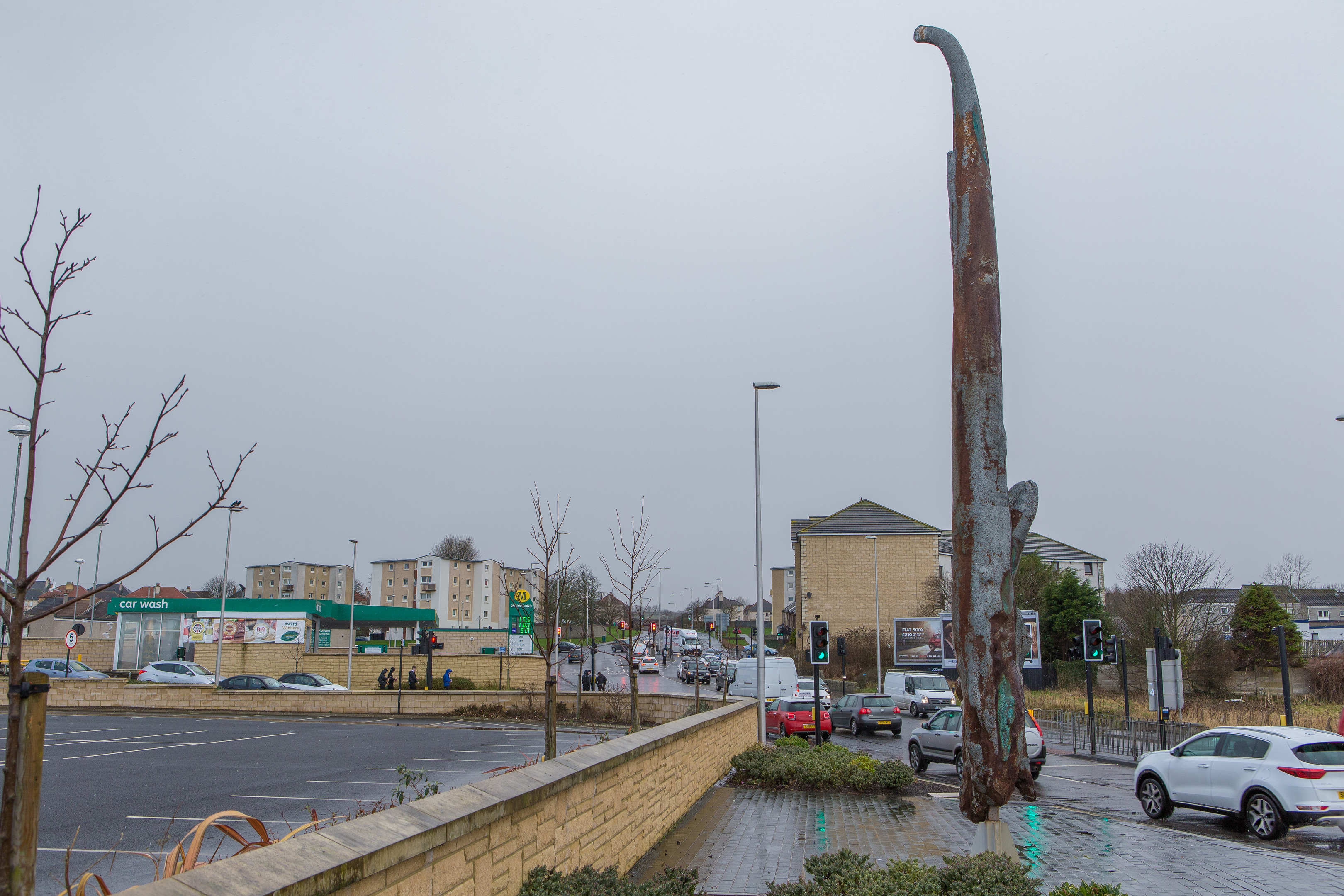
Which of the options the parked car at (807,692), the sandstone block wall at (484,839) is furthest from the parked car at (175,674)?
the sandstone block wall at (484,839)

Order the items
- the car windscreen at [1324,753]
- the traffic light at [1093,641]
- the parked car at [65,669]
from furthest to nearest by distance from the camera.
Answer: the parked car at [65,669] → the traffic light at [1093,641] → the car windscreen at [1324,753]

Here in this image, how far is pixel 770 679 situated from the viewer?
123ft

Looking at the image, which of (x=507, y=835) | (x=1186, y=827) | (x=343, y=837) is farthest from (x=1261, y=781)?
(x=343, y=837)

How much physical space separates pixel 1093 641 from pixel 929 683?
16.0 meters

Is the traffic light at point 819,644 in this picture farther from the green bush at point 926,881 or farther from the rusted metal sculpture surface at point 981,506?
the green bush at point 926,881

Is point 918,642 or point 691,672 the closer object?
point 918,642

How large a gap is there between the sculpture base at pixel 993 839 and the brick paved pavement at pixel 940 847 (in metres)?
1.93

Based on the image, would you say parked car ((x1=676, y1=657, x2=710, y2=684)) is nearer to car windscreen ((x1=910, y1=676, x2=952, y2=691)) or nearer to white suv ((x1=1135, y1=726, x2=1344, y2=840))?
car windscreen ((x1=910, y1=676, x2=952, y2=691))

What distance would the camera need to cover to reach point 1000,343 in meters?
7.79

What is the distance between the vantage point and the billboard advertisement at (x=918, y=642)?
5644cm

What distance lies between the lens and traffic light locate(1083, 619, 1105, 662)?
25547 millimetres

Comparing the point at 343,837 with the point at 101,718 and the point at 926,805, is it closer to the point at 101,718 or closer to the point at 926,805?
the point at 926,805

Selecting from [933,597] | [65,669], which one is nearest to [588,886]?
[65,669]

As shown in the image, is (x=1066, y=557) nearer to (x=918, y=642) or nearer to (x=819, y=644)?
(x=918, y=642)
